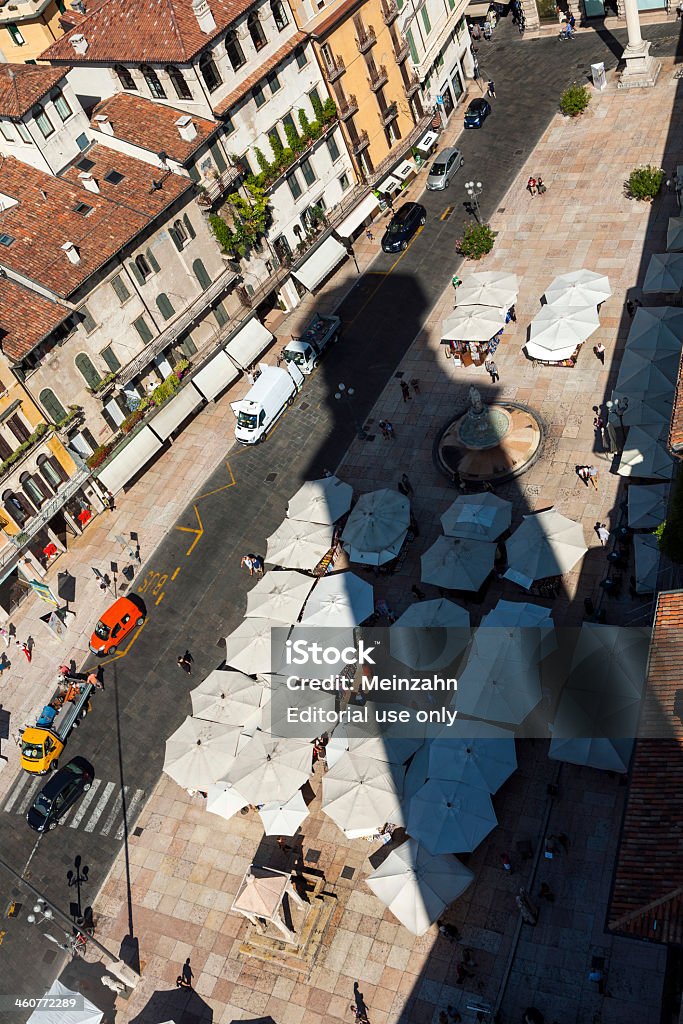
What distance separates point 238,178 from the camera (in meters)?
67.7

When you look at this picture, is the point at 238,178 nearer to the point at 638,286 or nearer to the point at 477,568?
the point at 638,286

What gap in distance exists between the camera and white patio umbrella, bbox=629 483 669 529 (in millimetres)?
49156

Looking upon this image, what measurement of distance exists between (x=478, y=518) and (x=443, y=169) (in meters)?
39.2

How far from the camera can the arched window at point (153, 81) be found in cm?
6538

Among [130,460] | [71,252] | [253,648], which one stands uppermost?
[71,252]

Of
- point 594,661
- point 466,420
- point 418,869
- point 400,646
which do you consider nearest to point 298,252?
point 466,420

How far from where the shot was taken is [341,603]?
167 ft

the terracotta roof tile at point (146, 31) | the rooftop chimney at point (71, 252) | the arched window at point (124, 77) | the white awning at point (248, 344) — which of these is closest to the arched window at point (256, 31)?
the terracotta roof tile at point (146, 31)

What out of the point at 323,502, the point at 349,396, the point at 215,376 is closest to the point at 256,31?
the point at 215,376

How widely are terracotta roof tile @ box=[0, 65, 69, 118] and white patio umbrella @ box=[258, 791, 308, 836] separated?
46.2m

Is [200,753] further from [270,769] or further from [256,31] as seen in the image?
[256,31]

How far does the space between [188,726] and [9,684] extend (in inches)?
607

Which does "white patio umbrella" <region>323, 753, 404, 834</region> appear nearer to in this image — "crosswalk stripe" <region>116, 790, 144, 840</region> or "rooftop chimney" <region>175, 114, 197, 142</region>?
"crosswalk stripe" <region>116, 790, 144, 840</region>

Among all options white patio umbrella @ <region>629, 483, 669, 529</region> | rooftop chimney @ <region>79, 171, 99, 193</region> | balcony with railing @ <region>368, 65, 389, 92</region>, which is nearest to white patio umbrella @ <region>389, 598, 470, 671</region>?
white patio umbrella @ <region>629, 483, 669, 529</region>
